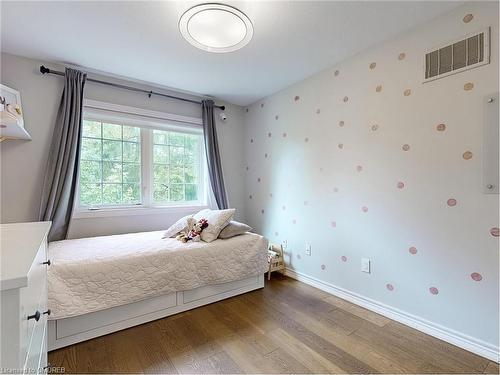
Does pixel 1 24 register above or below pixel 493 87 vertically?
above

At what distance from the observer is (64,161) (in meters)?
2.30

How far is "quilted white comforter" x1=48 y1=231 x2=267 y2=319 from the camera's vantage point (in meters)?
1.63

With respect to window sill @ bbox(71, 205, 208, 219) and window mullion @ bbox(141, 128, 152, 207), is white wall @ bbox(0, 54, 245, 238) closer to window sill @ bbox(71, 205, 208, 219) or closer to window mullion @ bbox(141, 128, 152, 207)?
window sill @ bbox(71, 205, 208, 219)

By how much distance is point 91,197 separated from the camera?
8.54 ft

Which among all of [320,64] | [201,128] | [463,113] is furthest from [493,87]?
[201,128]

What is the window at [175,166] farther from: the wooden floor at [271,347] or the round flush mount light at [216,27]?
the round flush mount light at [216,27]

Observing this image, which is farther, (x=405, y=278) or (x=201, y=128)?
(x=201, y=128)

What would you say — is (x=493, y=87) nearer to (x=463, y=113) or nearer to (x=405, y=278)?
(x=463, y=113)

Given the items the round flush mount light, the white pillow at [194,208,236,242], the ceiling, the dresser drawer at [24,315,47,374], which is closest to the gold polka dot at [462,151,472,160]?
the ceiling

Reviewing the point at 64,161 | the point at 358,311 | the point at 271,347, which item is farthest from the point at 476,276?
the point at 64,161

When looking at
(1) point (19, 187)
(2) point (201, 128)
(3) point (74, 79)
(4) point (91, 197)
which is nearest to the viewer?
(1) point (19, 187)

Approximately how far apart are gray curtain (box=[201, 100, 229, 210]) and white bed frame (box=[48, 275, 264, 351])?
1.16 metres

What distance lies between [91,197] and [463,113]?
3300 millimetres

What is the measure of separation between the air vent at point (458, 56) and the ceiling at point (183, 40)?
0.84 feet
